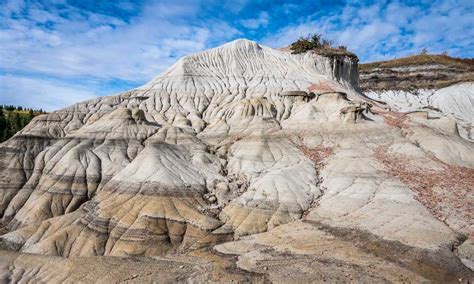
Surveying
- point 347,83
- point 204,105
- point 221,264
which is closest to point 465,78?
point 347,83

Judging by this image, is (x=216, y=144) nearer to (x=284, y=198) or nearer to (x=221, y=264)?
(x=284, y=198)

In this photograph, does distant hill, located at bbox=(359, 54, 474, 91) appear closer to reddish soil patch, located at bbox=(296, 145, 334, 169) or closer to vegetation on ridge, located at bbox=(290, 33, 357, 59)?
vegetation on ridge, located at bbox=(290, 33, 357, 59)

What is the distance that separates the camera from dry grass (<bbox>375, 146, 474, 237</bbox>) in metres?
28.3

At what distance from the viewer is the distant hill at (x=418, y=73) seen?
99756 mm

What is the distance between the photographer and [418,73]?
339ft

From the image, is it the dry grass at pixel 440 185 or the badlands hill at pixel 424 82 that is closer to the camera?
the dry grass at pixel 440 185

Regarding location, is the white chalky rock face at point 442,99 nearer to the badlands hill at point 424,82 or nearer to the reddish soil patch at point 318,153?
the badlands hill at point 424,82

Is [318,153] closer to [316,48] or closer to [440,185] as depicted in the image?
[440,185]

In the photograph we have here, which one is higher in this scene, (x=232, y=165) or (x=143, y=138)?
(x=143, y=138)

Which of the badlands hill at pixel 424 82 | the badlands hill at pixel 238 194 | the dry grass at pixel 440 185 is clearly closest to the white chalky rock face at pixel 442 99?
the badlands hill at pixel 424 82

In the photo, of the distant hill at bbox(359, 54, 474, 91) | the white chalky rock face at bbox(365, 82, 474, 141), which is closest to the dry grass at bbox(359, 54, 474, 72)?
the distant hill at bbox(359, 54, 474, 91)

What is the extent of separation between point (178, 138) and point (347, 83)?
44724mm

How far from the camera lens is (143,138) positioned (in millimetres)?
47906

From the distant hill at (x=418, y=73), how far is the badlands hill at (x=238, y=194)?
5249 cm
